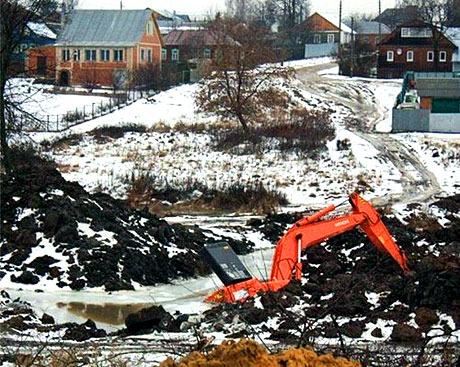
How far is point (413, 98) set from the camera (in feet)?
162

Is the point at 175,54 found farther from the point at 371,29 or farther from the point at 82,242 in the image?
the point at 82,242

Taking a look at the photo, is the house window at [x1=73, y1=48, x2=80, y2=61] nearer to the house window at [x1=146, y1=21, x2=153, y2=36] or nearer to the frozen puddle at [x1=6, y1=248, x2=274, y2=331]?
the house window at [x1=146, y1=21, x2=153, y2=36]

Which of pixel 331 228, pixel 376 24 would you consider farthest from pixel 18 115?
pixel 376 24

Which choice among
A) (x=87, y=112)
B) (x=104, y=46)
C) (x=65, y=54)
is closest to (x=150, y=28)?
(x=104, y=46)

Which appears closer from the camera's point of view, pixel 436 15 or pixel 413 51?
pixel 413 51

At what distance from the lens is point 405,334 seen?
13023 mm

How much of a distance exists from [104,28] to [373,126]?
97.6 feet

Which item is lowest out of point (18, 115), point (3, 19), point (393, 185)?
point (393, 185)

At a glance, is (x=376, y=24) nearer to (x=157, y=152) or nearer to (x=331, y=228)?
(x=157, y=152)

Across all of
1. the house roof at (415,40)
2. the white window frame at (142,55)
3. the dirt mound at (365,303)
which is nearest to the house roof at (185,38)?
the white window frame at (142,55)

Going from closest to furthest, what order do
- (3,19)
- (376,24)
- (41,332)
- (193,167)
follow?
(41,332) → (3,19) → (193,167) → (376,24)

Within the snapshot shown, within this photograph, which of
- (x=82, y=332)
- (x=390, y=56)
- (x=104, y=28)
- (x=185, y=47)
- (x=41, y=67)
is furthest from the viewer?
(x=185, y=47)

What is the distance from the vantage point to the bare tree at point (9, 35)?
31250 mm

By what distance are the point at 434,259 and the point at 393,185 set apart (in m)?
17.1
